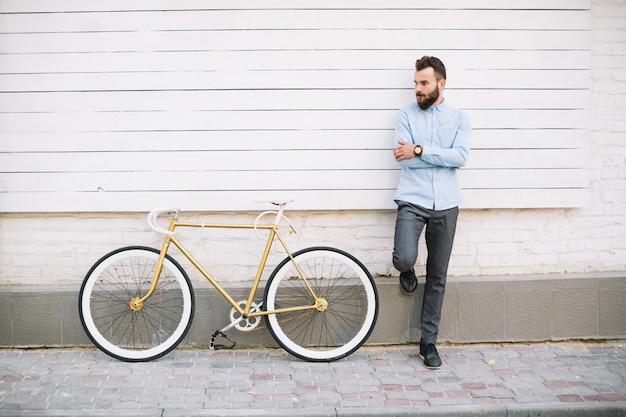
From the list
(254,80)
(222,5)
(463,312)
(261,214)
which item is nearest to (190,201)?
(261,214)

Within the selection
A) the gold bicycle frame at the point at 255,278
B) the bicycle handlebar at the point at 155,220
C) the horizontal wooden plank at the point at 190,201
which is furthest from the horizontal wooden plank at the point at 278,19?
the gold bicycle frame at the point at 255,278

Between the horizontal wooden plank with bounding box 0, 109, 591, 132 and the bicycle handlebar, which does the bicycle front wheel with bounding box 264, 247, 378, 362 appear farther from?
the horizontal wooden plank with bounding box 0, 109, 591, 132

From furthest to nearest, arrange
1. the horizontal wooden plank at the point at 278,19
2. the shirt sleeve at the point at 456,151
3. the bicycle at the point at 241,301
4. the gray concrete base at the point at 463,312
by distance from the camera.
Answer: the gray concrete base at the point at 463,312
the horizontal wooden plank at the point at 278,19
the bicycle at the point at 241,301
the shirt sleeve at the point at 456,151

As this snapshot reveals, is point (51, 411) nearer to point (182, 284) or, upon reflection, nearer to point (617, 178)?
point (182, 284)

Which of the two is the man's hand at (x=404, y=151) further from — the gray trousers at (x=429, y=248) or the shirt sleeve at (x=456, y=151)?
the gray trousers at (x=429, y=248)

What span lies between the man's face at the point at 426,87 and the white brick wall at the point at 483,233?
41.7 inches

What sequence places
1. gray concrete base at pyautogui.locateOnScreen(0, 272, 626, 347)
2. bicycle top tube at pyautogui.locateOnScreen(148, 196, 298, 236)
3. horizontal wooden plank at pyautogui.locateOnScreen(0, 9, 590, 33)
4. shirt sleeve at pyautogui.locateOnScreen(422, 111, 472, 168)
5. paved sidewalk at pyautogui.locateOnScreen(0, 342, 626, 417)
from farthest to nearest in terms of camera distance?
gray concrete base at pyautogui.locateOnScreen(0, 272, 626, 347) → horizontal wooden plank at pyautogui.locateOnScreen(0, 9, 590, 33) → bicycle top tube at pyautogui.locateOnScreen(148, 196, 298, 236) → shirt sleeve at pyautogui.locateOnScreen(422, 111, 472, 168) → paved sidewalk at pyautogui.locateOnScreen(0, 342, 626, 417)

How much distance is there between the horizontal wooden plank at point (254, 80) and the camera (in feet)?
21.4

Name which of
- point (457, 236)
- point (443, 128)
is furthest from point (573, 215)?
point (443, 128)

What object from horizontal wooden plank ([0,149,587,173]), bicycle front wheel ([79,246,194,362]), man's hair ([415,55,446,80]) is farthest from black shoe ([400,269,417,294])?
bicycle front wheel ([79,246,194,362])

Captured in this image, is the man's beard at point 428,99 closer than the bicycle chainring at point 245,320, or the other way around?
the man's beard at point 428,99

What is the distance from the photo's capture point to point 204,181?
659 cm

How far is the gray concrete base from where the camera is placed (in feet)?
21.6

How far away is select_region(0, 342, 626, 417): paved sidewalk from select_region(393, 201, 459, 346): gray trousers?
0.37 metres
